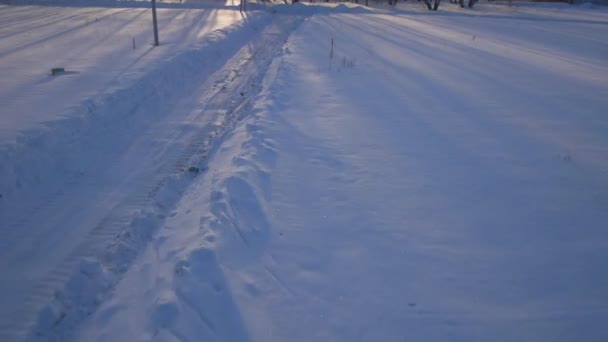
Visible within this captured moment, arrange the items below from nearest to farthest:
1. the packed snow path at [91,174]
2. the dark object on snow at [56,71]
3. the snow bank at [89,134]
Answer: the packed snow path at [91,174] < the snow bank at [89,134] < the dark object on snow at [56,71]

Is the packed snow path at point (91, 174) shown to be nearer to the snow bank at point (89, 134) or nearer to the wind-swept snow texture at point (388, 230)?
the snow bank at point (89, 134)

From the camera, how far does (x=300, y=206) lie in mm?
4578

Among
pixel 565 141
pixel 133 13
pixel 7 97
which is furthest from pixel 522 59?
pixel 133 13

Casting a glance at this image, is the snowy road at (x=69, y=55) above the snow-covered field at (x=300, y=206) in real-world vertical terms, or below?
above

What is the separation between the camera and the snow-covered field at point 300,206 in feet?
10.3

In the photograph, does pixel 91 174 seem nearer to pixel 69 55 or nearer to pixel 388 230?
pixel 388 230

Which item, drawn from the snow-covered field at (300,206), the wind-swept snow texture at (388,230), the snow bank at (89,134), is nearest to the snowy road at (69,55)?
the snow-covered field at (300,206)

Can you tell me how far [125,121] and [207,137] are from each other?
1705mm

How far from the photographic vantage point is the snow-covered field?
3127mm

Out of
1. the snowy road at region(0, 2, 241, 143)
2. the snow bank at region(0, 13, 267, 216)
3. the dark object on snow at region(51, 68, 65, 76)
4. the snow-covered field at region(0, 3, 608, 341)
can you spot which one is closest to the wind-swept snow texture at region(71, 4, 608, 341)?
the snow-covered field at region(0, 3, 608, 341)

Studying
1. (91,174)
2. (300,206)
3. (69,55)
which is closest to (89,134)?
(91,174)

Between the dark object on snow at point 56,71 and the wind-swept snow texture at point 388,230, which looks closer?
the wind-swept snow texture at point 388,230

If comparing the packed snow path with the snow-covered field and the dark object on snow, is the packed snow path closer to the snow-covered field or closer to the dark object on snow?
the snow-covered field

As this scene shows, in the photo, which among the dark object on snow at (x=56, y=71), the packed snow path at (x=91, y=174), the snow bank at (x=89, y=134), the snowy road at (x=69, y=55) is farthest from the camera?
the dark object on snow at (x=56, y=71)
